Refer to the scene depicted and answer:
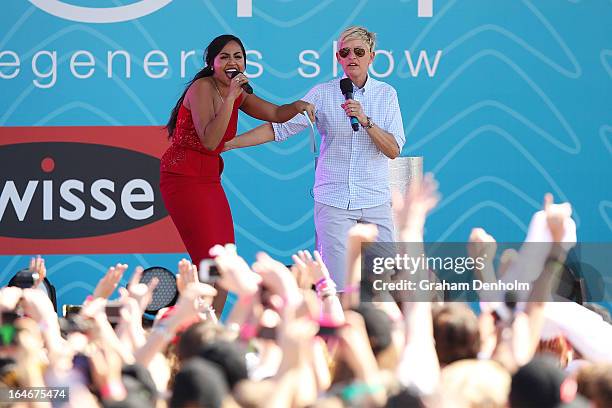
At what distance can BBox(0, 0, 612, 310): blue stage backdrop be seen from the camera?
6449mm

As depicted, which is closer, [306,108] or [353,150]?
[306,108]

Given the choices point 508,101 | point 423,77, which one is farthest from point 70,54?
point 508,101

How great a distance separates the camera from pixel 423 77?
653 centimetres

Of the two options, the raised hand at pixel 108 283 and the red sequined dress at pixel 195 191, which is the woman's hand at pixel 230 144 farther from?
the raised hand at pixel 108 283

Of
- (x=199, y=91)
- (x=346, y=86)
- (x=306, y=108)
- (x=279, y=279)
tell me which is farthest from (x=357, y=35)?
(x=279, y=279)

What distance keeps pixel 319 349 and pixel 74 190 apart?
388 centimetres

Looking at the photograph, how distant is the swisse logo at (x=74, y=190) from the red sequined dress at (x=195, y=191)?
1369 mm

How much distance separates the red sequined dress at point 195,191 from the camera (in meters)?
5.00

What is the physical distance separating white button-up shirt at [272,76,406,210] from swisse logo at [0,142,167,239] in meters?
1.30

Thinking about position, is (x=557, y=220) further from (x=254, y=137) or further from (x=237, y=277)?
(x=254, y=137)

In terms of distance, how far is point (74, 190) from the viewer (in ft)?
21.1

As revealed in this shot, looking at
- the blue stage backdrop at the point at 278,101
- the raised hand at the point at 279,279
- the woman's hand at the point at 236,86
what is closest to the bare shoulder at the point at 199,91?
the woman's hand at the point at 236,86

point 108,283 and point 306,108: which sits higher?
point 306,108

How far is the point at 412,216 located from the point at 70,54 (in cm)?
386
